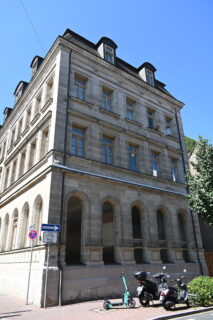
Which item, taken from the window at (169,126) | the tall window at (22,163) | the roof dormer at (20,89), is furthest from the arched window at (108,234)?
the roof dormer at (20,89)

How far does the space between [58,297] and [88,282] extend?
1547mm

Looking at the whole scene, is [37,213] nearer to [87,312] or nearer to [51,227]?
[51,227]

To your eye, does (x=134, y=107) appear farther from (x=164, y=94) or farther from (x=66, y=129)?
(x=66, y=129)

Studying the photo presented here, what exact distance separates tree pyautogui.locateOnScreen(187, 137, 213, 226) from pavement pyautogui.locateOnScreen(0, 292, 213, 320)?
5.63 m

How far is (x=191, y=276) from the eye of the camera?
15.2 meters

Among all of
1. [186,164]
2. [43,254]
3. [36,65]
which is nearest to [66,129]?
[43,254]

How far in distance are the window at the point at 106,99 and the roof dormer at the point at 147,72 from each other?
5.21 meters

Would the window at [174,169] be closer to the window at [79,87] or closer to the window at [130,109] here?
the window at [130,109]

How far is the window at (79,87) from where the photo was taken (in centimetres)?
1507

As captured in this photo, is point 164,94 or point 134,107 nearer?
point 134,107

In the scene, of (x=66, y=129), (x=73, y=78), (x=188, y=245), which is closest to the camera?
(x=66, y=129)

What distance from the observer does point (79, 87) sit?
15344 millimetres

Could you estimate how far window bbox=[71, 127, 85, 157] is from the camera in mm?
13384

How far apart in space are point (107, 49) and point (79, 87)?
5.41 meters
